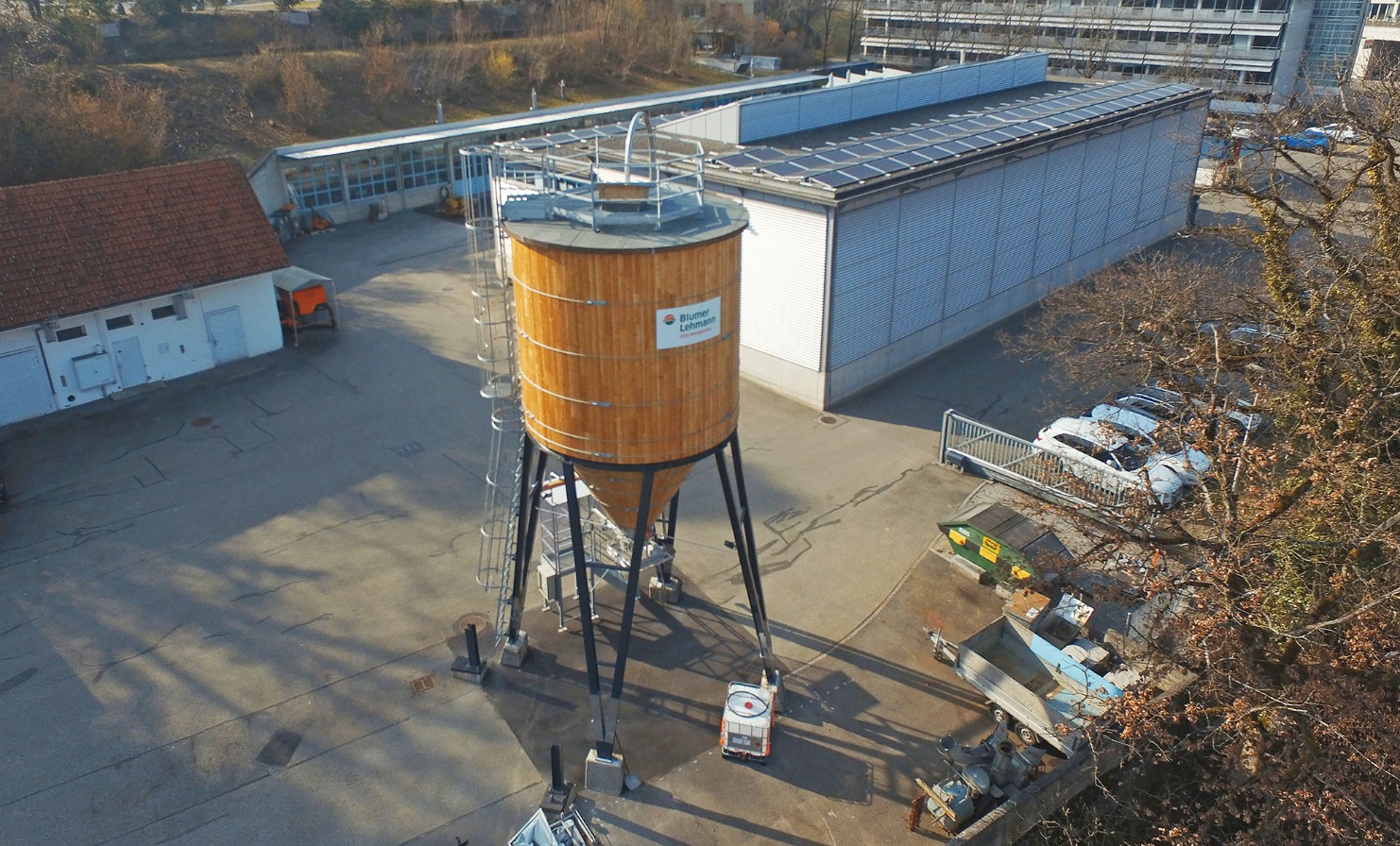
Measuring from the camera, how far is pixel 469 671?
15008 millimetres

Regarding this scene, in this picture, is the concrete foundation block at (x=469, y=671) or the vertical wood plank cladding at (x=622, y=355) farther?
the concrete foundation block at (x=469, y=671)

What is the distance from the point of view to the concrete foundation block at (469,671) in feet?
49.1

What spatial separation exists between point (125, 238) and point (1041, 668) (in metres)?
23.3

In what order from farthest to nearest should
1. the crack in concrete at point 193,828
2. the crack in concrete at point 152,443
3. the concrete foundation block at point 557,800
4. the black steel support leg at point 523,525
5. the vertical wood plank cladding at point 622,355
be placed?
the crack in concrete at point 152,443
the black steel support leg at point 523,525
the concrete foundation block at point 557,800
the crack in concrete at point 193,828
the vertical wood plank cladding at point 622,355

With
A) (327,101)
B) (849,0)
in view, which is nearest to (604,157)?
(327,101)

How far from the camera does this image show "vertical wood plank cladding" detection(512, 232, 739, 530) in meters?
11.6

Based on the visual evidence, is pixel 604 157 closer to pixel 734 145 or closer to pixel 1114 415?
pixel 734 145

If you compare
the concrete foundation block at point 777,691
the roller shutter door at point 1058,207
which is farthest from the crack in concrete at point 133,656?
the roller shutter door at point 1058,207

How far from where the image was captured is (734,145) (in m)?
26.8

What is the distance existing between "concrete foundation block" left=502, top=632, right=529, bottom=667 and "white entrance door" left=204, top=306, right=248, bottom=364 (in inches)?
609

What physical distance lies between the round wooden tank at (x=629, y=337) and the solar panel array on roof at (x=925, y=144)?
1108 centimetres

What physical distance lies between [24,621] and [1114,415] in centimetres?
2229

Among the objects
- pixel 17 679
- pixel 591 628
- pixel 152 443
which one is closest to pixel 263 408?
pixel 152 443

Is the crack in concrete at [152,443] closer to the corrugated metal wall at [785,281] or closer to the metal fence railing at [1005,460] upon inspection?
the corrugated metal wall at [785,281]
